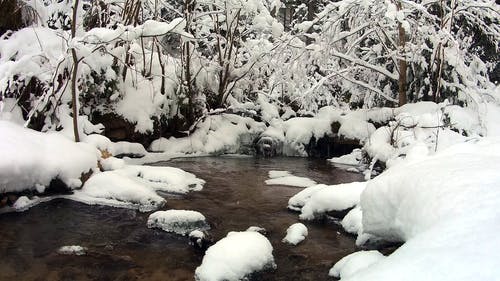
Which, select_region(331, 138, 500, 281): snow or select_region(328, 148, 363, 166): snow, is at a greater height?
select_region(331, 138, 500, 281): snow

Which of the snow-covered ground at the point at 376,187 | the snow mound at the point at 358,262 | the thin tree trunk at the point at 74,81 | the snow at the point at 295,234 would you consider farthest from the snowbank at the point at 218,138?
the snow mound at the point at 358,262

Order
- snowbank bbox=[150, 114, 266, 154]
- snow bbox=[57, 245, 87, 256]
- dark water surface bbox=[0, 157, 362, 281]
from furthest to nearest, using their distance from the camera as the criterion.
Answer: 1. snowbank bbox=[150, 114, 266, 154]
2. snow bbox=[57, 245, 87, 256]
3. dark water surface bbox=[0, 157, 362, 281]

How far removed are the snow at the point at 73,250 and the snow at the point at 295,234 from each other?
6.64ft

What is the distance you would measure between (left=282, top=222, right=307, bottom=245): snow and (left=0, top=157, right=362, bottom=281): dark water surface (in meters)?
0.06

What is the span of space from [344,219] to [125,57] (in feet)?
20.9

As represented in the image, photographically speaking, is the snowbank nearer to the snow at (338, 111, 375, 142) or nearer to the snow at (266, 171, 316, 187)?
the snow at (338, 111, 375, 142)

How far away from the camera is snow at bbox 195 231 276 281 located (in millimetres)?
3639

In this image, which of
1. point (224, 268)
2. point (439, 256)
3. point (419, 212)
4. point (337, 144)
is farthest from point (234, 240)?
point (337, 144)

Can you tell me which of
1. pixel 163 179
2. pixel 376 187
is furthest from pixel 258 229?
pixel 163 179

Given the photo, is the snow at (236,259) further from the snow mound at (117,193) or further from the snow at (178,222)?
the snow mound at (117,193)

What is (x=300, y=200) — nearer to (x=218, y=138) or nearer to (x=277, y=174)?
(x=277, y=174)

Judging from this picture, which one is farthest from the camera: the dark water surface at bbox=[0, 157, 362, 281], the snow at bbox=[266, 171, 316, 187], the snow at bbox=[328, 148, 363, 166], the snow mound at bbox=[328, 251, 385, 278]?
the snow at bbox=[328, 148, 363, 166]

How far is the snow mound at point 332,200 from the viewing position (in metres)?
5.43

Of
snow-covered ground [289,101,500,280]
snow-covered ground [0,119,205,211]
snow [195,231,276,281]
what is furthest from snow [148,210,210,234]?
snow-covered ground [289,101,500,280]
